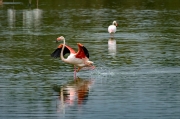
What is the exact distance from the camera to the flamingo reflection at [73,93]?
1623 centimetres

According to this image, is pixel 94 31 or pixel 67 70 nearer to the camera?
pixel 67 70

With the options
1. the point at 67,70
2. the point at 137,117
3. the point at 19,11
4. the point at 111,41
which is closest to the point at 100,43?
the point at 111,41

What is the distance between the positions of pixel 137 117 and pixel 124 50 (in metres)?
12.1

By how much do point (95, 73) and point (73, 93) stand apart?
3141mm

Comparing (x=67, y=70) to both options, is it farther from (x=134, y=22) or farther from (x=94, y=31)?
(x=134, y=22)

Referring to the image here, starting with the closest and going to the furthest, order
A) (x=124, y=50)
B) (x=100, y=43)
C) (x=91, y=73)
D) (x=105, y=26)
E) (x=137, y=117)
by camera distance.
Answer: (x=137, y=117), (x=91, y=73), (x=124, y=50), (x=100, y=43), (x=105, y=26)

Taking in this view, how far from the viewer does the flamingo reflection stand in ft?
53.3

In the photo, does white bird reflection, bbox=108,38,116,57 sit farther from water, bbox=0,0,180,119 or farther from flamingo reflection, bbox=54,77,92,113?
flamingo reflection, bbox=54,77,92,113

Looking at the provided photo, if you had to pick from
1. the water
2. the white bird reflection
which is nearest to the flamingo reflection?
the water

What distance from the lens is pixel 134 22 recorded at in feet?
133

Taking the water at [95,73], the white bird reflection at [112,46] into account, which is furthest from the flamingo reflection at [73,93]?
the white bird reflection at [112,46]

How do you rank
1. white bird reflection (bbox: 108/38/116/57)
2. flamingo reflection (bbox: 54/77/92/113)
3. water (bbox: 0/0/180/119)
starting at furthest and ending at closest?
white bird reflection (bbox: 108/38/116/57)
flamingo reflection (bbox: 54/77/92/113)
water (bbox: 0/0/180/119)

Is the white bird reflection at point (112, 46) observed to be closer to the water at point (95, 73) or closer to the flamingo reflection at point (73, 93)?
the water at point (95, 73)

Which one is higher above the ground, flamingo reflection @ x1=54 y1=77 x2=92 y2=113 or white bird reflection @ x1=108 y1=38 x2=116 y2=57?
flamingo reflection @ x1=54 y1=77 x2=92 y2=113
